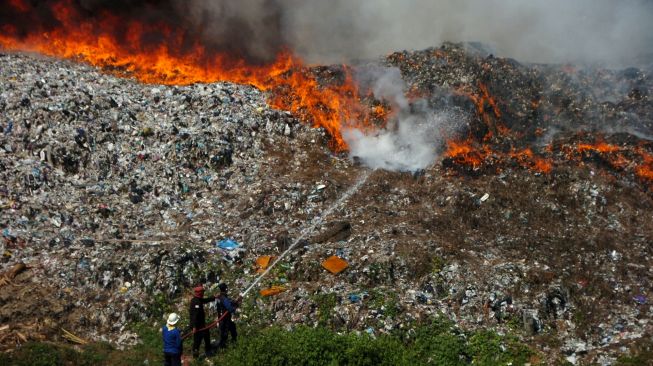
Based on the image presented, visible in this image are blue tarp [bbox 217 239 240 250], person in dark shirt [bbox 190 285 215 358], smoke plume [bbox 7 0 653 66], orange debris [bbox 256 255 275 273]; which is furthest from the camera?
smoke plume [bbox 7 0 653 66]

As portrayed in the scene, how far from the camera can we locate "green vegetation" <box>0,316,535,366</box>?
10.2 metres

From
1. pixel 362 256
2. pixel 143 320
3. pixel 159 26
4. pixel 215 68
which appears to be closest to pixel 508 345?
pixel 362 256

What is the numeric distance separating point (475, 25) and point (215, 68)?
39.7 ft

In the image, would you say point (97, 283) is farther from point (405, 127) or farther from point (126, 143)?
point (405, 127)

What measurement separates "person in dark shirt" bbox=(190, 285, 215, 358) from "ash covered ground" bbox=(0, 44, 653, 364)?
152 centimetres

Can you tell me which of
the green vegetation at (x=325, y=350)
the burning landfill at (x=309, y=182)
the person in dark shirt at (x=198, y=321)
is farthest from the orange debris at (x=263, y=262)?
the person in dark shirt at (x=198, y=321)

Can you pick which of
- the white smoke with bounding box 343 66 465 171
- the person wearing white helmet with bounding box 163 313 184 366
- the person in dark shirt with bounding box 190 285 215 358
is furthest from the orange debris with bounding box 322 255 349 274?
the white smoke with bounding box 343 66 465 171

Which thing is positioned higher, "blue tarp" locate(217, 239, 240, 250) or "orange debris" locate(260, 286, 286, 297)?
"blue tarp" locate(217, 239, 240, 250)

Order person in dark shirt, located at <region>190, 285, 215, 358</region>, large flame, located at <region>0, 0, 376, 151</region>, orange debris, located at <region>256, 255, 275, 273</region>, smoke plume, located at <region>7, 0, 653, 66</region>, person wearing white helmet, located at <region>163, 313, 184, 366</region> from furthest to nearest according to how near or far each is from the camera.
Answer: smoke plume, located at <region>7, 0, 653, 66</region> < large flame, located at <region>0, 0, 376, 151</region> < orange debris, located at <region>256, 255, 275, 273</region> < person in dark shirt, located at <region>190, 285, 215, 358</region> < person wearing white helmet, located at <region>163, 313, 184, 366</region>

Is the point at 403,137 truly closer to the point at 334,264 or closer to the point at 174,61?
the point at 334,264

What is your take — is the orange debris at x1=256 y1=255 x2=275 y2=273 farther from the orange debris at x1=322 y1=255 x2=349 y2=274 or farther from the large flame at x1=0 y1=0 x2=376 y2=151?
the large flame at x1=0 y1=0 x2=376 y2=151

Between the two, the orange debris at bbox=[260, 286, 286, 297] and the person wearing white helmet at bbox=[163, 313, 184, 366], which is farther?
the orange debris at bbox=[260, 286, 286, 297]

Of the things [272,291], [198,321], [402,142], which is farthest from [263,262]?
[402,142]

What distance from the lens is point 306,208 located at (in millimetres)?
16281
